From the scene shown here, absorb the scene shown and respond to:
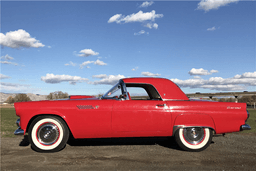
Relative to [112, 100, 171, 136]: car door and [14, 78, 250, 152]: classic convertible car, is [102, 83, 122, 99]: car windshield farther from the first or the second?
[112, 100, 171, 136]: car door

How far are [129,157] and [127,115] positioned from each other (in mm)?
808

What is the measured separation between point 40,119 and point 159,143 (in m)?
2.70

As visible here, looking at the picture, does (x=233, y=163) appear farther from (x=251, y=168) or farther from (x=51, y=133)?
(x=51, y=133)

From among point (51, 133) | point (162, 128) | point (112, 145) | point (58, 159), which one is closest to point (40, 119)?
Answer: point (51, 133)

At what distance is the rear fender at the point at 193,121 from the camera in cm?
408

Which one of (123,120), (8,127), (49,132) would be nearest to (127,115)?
(123,120)

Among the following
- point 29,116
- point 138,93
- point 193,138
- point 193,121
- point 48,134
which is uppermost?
point 138,93

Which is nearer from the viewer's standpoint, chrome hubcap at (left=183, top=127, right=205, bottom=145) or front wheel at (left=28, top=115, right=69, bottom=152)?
front wheel at (left=28, top=115, right=69, bottom=152)

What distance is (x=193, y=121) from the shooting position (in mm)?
4105

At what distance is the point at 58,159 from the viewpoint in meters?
3.50

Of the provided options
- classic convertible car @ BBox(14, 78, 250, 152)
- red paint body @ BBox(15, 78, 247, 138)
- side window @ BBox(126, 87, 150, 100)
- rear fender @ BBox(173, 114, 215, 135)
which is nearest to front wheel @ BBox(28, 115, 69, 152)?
classic convertible car @ BBox(14, 78, 250, 152)

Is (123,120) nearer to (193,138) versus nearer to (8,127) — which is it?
(193,138)

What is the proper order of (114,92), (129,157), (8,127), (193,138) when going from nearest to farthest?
(129,157) → (193,138) → (114,92) → (8,127)

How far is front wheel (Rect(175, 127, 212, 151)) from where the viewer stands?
163 inches
